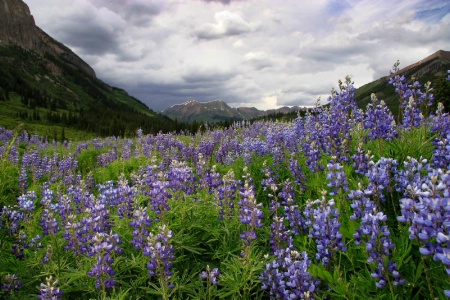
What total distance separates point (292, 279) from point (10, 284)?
3408 millimetres

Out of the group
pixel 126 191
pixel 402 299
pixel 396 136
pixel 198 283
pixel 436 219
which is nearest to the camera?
pixel 436 219

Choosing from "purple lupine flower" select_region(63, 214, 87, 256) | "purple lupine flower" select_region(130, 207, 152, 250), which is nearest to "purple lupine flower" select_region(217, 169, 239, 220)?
"purple lupine flower" select_region(130, 207, 152, 250)

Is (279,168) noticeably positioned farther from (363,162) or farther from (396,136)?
(363,162)

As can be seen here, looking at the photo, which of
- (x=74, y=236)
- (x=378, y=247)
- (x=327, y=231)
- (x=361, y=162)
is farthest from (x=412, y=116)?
(x=74, y=236)

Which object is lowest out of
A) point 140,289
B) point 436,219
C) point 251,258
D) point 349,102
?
point 140,289

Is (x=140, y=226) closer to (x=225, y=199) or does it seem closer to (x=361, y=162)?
(x=225, y=199)

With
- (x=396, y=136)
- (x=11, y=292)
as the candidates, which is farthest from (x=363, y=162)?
(x=11, y=292)

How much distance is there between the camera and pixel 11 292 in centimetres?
411

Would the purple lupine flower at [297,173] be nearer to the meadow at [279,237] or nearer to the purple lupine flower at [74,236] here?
the meadow at [279,237]

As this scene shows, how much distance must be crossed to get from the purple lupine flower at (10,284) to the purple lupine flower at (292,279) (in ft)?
9.94

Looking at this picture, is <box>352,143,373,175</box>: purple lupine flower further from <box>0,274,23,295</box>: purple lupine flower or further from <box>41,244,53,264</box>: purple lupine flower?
<box>0,274,23,295</box>: purple lupine flower

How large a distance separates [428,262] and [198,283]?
97.9 inches

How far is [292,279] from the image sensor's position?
339 cm

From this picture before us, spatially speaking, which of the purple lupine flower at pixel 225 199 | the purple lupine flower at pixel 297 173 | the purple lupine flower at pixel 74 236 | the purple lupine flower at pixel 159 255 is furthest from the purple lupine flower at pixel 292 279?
the purple lupine flower at pixel 297 173
